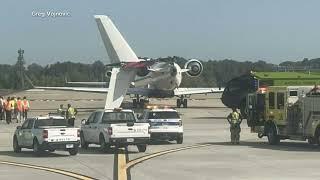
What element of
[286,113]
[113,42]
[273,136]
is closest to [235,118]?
[273,136]

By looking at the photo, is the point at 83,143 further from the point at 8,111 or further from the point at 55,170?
the point at 8,111

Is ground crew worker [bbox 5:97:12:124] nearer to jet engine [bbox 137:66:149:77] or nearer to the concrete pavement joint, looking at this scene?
jet engine [bbox 137:66:149:77]

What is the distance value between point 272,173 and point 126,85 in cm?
3392

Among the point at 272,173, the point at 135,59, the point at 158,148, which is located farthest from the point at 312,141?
the point at 135,59

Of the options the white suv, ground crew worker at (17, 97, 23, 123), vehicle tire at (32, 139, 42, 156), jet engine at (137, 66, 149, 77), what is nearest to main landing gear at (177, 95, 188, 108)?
jet engine at (137, 66, 149, 77)

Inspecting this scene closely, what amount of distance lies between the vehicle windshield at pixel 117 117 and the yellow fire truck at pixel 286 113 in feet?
20.8

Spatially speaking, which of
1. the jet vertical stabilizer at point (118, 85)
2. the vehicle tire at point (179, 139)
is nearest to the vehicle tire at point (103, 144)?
the vehicle tire at point (179, 139)

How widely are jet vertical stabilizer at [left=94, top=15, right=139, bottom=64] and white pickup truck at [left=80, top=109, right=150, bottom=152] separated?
97.3 feet

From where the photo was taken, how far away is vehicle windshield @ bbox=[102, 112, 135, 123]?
25422 millimetres

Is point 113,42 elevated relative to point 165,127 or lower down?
elevated

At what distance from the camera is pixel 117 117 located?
25578mm

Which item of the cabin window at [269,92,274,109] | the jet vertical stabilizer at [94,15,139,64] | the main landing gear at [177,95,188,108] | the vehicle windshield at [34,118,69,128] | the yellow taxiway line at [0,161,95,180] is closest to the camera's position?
the yellow taxiway line at [0,161,95,180]

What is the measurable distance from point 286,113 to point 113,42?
3042 cm

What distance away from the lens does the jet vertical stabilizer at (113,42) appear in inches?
2192
